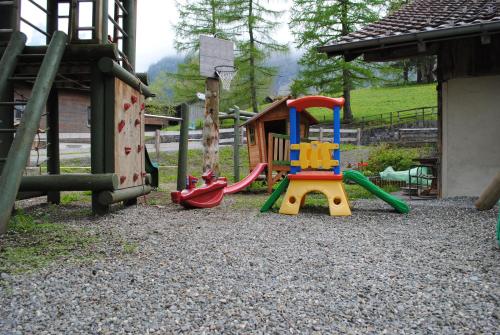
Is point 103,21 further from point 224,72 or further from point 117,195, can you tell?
point 224,72

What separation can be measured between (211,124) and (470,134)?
16.1ft

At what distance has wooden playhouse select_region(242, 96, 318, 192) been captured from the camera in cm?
1016

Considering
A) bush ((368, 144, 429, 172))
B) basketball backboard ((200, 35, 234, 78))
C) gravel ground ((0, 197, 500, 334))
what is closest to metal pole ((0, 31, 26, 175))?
gravel ground ((0, 197, 500, 334))

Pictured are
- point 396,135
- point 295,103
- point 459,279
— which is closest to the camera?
point 459,279

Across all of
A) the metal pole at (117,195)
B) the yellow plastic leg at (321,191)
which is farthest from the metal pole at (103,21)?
the yellow plastic leg at (321,191)

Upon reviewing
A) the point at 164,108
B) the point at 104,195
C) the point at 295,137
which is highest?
the point at 164,108

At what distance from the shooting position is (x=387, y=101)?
133ft

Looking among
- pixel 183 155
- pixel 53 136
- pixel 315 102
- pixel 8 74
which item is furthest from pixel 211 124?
pixel 8 74

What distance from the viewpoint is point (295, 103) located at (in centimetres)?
675

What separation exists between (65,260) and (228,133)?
74.5 ft

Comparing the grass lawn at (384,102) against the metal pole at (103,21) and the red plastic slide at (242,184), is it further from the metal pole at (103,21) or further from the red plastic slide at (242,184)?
the metal pole at (103,21)

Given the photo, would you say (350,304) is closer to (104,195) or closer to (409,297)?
(409,297)

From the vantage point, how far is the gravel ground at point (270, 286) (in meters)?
2.21

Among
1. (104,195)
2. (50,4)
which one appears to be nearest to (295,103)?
(104,195)
